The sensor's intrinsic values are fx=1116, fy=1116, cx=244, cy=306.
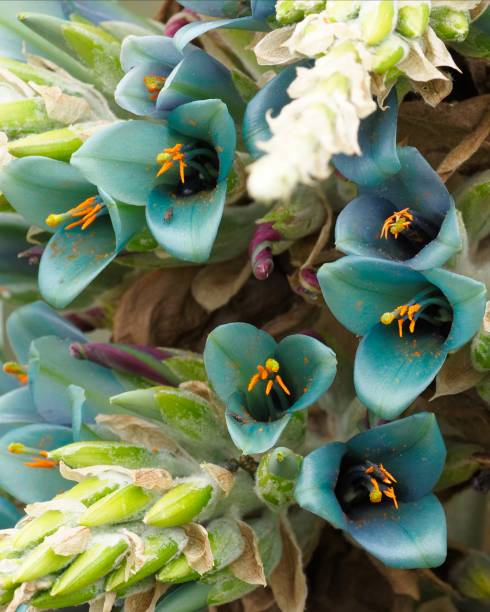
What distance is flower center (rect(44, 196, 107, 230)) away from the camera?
21.9 inches

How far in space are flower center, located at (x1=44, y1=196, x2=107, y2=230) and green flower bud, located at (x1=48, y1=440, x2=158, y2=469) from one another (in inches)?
4.3

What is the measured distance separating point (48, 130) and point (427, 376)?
0.23 metres

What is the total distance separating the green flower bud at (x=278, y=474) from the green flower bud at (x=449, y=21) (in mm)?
202

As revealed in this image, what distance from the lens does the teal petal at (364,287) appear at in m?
0.49

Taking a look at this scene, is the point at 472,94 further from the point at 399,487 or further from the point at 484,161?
the point at 399,487

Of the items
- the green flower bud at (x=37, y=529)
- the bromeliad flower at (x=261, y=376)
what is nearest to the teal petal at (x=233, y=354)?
the bromeliad flower at (x=261, y=376)

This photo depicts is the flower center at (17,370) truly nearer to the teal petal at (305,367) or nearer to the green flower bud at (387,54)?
the teal petal at (305,367)

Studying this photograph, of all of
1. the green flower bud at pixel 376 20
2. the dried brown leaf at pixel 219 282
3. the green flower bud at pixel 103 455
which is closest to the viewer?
the green flower bud at pixel 376 20

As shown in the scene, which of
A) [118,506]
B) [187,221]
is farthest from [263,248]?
[118,506]

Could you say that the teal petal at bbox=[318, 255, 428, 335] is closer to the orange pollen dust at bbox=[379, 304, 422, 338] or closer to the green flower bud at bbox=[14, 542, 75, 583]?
the orange pollen dust at bbox=[379, 304, 422, 338]

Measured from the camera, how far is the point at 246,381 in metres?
0.56

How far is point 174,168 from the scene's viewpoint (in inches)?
22.3

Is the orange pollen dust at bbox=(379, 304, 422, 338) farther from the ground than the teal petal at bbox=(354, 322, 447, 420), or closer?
farther from the ground

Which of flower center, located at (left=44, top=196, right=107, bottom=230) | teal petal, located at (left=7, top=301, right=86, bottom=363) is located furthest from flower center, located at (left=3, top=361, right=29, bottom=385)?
flower center, located at (left=44, top=196, right=107, bottom=230)
